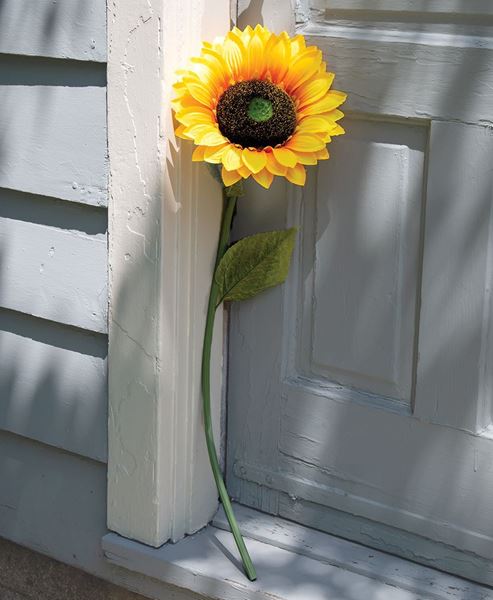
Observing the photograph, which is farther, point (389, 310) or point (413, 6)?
point (389, 310)

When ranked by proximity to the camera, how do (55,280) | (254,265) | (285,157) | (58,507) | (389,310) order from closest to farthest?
(285,157) < (389,310) < (254,265) < (55,280) < (58,507)

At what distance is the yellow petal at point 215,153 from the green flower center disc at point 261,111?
2.5 inches

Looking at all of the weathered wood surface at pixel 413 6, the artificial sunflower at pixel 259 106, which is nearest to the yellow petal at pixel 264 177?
the artificial sunflower at pixel 259 106

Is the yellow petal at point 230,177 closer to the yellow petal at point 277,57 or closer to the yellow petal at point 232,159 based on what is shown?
the yellow petal at point 232,159

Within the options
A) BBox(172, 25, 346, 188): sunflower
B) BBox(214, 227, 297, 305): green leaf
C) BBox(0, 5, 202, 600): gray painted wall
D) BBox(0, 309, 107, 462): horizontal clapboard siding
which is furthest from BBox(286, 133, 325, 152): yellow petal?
BBox(0, 309, 107, 462): horizontal clapboard siding

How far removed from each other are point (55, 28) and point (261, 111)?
541 millimetres

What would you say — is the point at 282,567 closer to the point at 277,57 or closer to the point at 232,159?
the point at 232,159

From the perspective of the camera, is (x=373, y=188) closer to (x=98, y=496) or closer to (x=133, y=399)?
(x=133, y=399)

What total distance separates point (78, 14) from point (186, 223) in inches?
17.7

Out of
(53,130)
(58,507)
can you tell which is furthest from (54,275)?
(58,507)

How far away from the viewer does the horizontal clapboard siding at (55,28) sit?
7.14 feet

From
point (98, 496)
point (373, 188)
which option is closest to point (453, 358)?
point (373, 188)

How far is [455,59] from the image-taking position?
74.9 inches

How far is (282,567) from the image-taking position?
2219 millimetres
